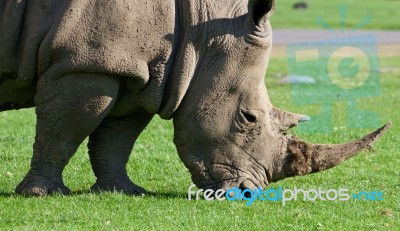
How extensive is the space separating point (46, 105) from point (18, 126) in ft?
17.5

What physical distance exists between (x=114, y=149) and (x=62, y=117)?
3.55ft

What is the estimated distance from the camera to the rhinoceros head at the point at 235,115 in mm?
9367

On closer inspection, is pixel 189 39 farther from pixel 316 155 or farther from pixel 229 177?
pixel 316 155

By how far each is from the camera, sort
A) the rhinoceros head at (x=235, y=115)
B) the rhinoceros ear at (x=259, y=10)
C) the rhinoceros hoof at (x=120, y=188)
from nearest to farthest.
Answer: the rhinoceros ear at (x=259, y=10) → the rhinoceros head at (x=235, y=115) → the rhinoceros hoof at (x=120, y=188)

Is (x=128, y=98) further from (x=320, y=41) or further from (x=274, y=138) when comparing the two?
(x=320, y=41)

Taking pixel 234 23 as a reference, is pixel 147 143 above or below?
below

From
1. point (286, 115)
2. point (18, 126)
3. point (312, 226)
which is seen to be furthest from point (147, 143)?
point (312, 226)

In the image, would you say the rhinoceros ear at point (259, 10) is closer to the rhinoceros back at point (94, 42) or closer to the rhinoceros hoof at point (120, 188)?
the rhinoceros back at point (94, 42)

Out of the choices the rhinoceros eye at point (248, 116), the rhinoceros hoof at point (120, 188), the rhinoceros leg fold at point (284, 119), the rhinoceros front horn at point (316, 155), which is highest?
the rhinoceros eye at point (248, 116)

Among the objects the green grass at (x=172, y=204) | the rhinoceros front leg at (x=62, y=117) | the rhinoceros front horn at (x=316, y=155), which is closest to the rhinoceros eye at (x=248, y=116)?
the rhinoceros front horn at (x=316, y=155)

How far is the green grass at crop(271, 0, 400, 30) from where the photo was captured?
41406mm

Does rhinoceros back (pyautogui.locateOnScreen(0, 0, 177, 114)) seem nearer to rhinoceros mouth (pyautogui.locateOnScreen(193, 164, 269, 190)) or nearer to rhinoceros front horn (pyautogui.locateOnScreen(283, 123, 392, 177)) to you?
rhinoceros mouth (pyautogui.locateOnScreen(193, 164, 269, 190))

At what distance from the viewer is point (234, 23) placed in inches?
371

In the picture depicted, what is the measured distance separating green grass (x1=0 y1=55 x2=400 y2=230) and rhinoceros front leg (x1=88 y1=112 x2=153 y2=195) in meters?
0.25
